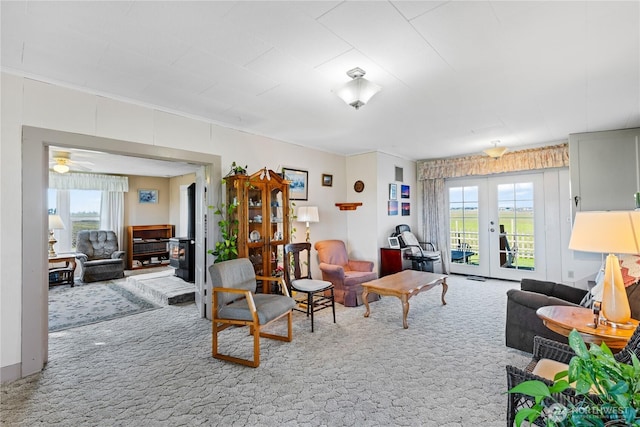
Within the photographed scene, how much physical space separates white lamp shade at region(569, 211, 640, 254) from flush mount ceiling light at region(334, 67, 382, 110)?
1.77 metres

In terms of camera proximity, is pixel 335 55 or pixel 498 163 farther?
pixel 498 163

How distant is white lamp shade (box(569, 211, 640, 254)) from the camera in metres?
1.73

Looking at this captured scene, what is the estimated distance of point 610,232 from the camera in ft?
5.86

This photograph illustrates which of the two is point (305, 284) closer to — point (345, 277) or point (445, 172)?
point (345, 277)

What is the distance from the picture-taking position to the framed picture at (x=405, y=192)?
6.23m

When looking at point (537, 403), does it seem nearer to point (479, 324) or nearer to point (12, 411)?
point (12, 411)

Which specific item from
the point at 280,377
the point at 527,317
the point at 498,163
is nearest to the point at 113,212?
the point at 280,377

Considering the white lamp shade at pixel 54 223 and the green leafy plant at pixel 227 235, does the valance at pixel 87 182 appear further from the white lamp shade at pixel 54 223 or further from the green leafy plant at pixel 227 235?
the green leafy plant at pixel 227 235

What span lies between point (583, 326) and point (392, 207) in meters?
4.09

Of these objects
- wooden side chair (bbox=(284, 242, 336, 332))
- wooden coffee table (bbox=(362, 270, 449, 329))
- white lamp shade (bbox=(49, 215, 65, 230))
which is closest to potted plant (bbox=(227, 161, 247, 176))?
wooden side chair (bbox=(284, 242, 336, 332))

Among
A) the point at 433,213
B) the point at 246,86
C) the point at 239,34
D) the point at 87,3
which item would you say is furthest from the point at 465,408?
the point at 433,213

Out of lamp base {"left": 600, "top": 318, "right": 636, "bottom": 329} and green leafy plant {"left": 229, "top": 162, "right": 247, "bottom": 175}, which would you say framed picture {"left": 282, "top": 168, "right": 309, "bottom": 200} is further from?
lamp base {"left": 600, "top": 318, "right": 636, "bottom": 329}

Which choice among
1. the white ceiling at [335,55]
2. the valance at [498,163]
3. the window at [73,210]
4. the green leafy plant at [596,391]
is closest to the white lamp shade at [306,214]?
the white ceiling at [335,55]

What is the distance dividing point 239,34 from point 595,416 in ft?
7.85
